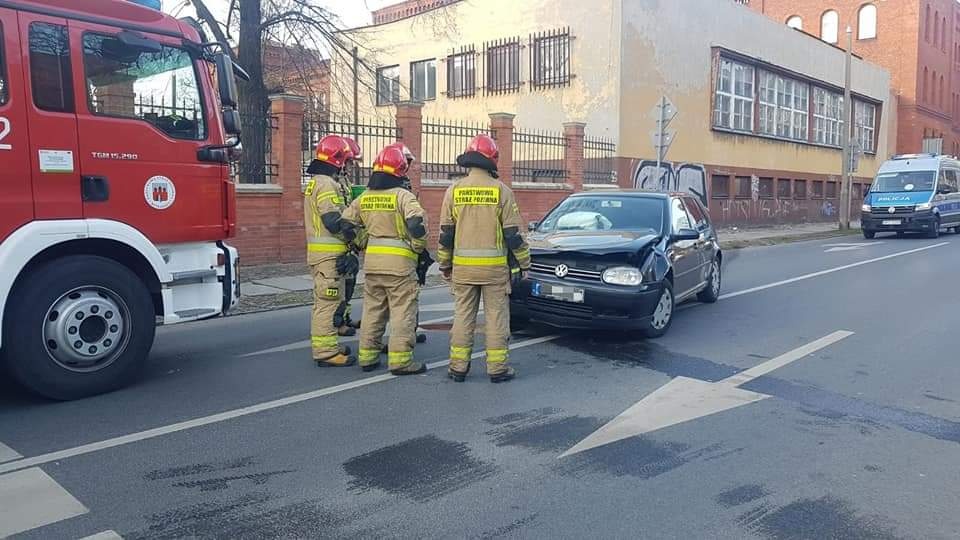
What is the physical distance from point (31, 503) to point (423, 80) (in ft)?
90.6

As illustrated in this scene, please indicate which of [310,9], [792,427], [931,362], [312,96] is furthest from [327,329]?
[312,96]

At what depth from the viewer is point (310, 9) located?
53.8 feet

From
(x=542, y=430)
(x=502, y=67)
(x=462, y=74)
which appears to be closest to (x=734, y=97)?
(x=502, y=67)

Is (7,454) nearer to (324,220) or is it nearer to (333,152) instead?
(324,220)

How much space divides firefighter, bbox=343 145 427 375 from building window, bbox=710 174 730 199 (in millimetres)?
23255

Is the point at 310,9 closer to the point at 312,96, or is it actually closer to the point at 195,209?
the point at 312,96

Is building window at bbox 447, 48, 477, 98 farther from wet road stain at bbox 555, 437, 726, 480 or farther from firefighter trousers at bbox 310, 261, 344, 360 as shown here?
wet road stain at bbox 555, 437, 726, 480

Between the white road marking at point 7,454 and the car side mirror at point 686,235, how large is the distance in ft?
20.9

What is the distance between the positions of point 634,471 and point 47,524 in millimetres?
2931

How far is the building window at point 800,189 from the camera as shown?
3438 centimetres

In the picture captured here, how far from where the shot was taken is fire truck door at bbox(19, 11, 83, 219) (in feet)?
17.4

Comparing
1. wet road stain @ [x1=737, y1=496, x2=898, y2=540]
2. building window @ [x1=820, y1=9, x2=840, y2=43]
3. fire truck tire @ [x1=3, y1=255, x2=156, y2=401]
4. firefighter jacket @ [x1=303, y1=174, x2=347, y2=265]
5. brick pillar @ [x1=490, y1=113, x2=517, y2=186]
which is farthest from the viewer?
building window @ [x1=820, y1=9, x2=840, y2=43]

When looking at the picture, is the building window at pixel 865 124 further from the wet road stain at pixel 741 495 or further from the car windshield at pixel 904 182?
the wet road stain at pixel 741 495

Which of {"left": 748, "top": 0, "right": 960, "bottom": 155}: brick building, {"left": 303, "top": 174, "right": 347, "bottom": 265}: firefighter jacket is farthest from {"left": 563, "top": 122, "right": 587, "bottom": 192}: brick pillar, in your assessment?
{"left": 748, "top": 0, "right": 960, "bottom": 155}: brick building
